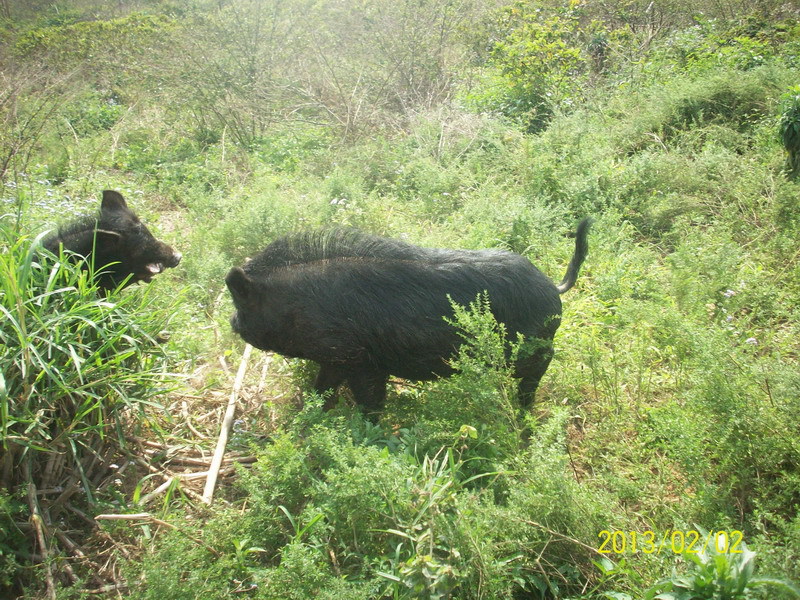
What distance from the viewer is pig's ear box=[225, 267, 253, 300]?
3.74 metres

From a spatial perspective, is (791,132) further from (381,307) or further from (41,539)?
(41,539)

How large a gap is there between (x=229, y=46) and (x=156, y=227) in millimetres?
5760

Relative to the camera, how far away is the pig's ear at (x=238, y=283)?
12.3 ft

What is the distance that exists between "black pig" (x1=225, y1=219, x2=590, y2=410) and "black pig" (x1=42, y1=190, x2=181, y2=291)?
141 cm

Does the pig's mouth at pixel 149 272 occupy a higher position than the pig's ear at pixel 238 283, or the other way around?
the pig's ear at pixel 238 283

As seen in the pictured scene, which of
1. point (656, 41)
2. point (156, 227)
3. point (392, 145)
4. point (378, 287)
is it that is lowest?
point (156, 227)

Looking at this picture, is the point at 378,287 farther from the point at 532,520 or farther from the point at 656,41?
the point at 656,41

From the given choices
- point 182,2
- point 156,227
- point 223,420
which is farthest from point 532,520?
point 182,2

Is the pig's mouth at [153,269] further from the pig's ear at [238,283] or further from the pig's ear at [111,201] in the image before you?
the pig's ear at [238,283]

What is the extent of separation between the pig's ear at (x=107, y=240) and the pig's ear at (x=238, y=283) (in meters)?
1.53

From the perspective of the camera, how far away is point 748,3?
10531 millimetres

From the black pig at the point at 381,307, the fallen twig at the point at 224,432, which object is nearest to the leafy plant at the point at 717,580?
the black pig at the point at 381,307

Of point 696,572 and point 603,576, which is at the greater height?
point 696,572
